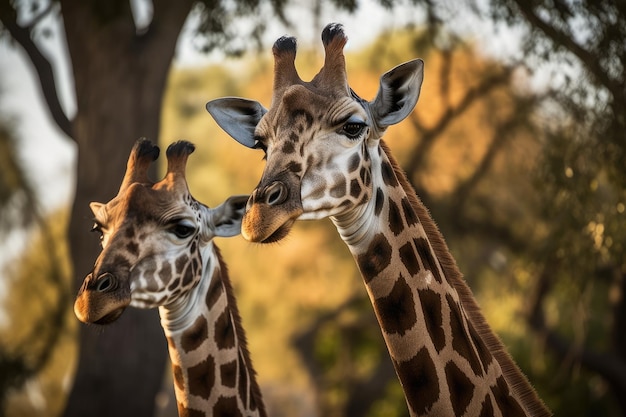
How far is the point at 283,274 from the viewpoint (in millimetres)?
30203

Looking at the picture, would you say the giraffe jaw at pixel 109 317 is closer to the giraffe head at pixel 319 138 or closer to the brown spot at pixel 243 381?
the brown spot at pixel 243 381

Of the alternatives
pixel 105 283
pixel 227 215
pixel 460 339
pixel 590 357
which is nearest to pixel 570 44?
pixel 227 215

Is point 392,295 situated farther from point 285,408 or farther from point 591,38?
point 285,408

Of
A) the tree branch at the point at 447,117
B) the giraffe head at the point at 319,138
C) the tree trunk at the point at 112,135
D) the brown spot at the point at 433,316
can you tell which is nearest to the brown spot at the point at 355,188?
the giraffe head at the point at 319,138

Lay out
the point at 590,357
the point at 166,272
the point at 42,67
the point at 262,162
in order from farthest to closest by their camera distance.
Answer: the point at 262,162, the point at 590,357, the point at 42,67, the point at 166,272

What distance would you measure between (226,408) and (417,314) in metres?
1.55

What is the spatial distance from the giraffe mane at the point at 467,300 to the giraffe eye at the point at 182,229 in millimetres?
1298

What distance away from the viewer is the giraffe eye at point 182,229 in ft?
18.9

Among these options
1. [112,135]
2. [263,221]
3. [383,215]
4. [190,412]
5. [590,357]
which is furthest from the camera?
[590,357]

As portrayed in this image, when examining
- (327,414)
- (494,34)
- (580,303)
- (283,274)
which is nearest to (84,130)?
(494,34)

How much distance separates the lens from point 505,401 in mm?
5031

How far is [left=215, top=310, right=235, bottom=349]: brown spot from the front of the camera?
591 centimetres

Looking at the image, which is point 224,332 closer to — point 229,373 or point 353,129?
point 229,373

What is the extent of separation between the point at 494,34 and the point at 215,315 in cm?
807
